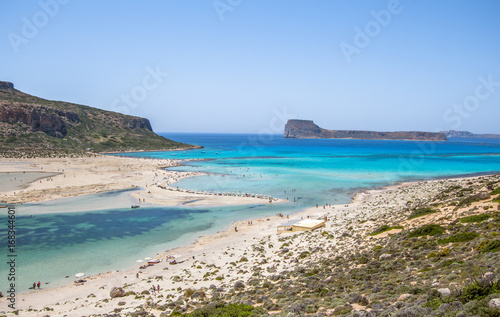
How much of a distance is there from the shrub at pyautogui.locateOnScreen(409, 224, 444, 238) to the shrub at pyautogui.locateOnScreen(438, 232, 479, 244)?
1621 millimetres

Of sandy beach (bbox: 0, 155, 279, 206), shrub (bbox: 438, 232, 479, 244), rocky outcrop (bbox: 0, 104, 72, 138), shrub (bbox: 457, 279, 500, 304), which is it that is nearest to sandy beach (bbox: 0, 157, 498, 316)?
shrub (bbox: 438, 232, 479, 244)

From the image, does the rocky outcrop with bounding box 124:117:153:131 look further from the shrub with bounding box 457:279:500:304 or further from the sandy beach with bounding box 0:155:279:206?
the shrub with bounding box 457:279:500:304

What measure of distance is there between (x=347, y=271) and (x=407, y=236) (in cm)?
562

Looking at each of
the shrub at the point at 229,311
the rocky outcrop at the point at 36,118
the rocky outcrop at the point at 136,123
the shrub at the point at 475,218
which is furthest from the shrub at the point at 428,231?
the rocky outcrop at the point at 136,123

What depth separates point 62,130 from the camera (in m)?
115

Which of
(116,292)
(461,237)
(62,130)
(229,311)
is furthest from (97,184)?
(62,130)

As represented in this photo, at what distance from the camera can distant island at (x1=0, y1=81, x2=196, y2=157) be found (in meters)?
96.2

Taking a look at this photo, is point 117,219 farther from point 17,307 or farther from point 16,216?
point 17,307

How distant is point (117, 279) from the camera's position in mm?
19109

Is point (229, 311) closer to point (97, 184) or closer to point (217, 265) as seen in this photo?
point (217, 265)

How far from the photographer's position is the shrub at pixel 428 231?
18.0 m

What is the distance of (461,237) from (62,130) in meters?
127

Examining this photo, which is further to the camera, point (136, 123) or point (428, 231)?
point (136, 123)

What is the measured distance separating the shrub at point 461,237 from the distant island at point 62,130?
323 feet
